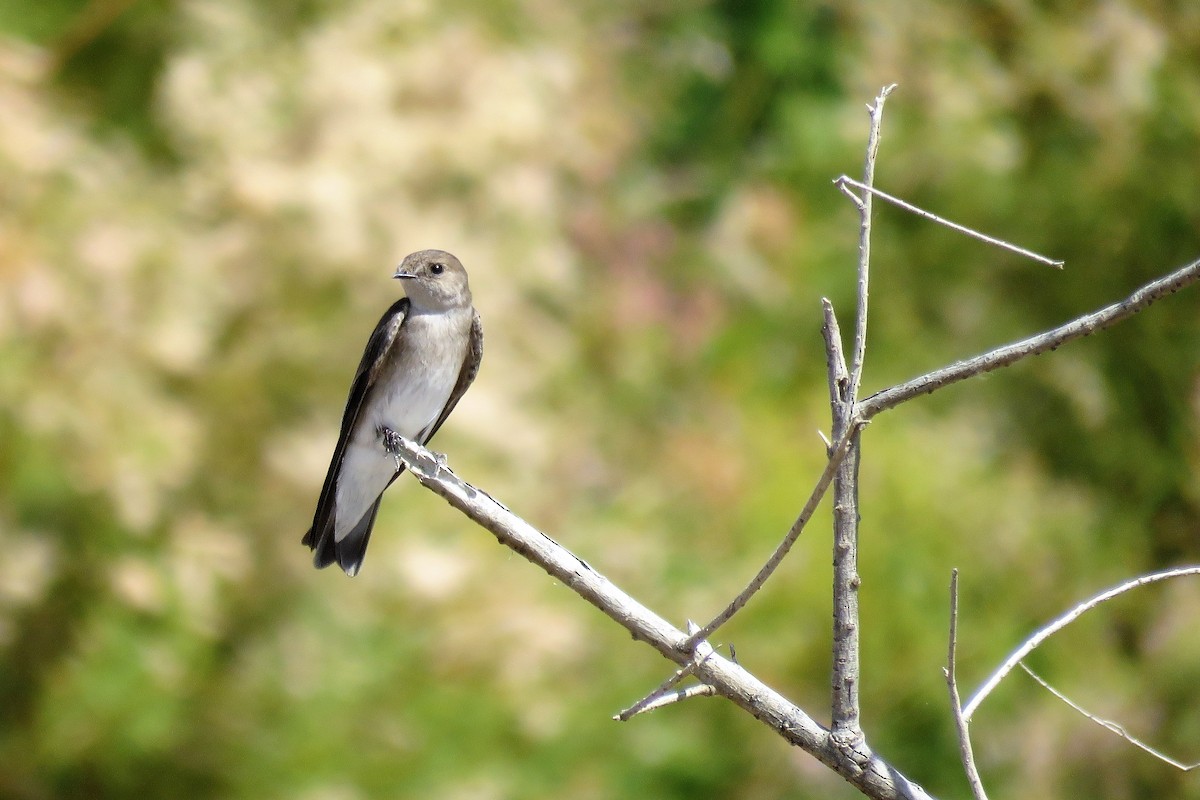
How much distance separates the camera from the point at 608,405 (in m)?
8.31

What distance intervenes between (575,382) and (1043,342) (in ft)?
20.1

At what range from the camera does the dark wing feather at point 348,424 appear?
3879 mm

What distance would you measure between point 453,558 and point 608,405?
289 cm

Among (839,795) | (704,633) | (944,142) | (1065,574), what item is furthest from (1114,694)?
(704,633)

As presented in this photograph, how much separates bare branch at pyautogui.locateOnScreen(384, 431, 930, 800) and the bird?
6.06 feet

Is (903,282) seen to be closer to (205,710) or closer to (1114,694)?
(1114,694)

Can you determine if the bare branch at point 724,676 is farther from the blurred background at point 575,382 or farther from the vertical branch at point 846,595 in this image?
the blurred background at point 575,382

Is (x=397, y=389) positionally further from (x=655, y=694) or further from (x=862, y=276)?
(x=862, y=276)

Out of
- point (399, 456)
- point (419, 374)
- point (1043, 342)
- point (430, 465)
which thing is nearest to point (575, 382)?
point (419, 374)

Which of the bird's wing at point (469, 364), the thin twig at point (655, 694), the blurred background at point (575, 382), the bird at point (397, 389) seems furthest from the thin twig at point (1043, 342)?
the blurred background at point (575, 382)

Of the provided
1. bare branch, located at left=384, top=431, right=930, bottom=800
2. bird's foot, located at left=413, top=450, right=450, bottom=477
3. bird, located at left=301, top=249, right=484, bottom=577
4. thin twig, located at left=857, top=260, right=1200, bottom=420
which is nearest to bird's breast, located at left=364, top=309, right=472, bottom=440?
bird, located at left=301, top=249, right=484, bottom=577

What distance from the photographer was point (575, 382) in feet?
24.9

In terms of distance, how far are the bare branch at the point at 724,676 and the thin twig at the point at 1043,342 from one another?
0.42m

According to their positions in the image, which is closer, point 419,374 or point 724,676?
point 724,676
